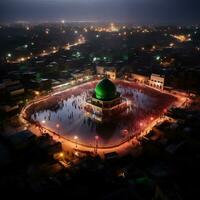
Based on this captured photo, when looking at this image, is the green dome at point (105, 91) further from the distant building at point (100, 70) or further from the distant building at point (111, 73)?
the distant building at point (100, 70)

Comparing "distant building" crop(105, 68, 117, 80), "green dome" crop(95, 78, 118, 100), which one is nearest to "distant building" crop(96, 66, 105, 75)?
"distant building" crop(105, 68, 117, 80)

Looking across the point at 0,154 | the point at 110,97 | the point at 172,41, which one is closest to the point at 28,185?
the point at 0,154

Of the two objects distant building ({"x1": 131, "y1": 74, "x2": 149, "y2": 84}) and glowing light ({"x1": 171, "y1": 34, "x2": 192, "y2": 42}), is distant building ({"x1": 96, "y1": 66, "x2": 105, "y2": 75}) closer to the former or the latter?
distant building ({"x1": 131, "y1": 74, "x2": 149, "y2": 84})

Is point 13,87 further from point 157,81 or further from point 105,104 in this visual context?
point 157,81

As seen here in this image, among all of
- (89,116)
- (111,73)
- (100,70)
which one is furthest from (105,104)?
(100,70)

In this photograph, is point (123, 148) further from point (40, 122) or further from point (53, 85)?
point (53, 85)

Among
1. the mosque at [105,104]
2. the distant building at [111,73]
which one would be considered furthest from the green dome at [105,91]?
the distant building at [111,73]
